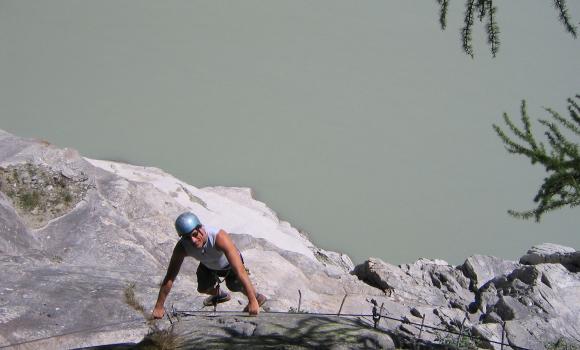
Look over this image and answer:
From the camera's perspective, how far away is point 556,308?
54.1 feet

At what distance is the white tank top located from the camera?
256 inches

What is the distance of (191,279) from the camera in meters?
14.5

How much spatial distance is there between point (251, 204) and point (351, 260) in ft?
15.8

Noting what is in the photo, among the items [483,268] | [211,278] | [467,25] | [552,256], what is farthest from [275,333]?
[552,256]

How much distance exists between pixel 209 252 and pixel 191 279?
8029mm

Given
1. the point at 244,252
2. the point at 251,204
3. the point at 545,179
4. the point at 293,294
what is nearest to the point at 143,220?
the point at 244,252

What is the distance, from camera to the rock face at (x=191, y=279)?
9.02 metres

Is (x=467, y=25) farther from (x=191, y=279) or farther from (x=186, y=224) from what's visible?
(x=191, y=279)

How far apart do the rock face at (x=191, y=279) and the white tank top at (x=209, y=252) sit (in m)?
0.63

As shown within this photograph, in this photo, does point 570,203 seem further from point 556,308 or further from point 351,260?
point 351,260

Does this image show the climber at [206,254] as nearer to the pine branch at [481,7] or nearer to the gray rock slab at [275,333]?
the gray rock slab at [275,333]

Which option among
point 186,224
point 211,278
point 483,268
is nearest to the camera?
point 186,224

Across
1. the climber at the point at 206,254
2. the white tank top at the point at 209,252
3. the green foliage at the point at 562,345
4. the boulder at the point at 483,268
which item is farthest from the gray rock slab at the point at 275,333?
the boulder at the point at 483,268

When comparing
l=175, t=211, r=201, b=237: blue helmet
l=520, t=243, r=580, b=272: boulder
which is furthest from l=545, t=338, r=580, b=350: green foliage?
l=175, t=211, r=201, b=237: blue helmet
